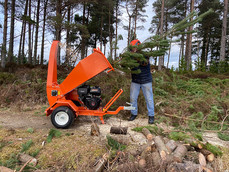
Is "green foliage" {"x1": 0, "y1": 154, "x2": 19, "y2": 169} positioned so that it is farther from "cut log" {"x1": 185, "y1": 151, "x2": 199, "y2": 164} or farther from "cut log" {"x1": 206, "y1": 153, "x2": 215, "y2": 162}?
"cut log" {"x1": 206, "y1": 153, "x2": 215, "y2": 162}

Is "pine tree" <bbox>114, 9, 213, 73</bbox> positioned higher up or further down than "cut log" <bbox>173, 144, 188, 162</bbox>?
higher up

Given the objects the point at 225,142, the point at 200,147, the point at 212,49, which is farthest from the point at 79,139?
the point at 212,49

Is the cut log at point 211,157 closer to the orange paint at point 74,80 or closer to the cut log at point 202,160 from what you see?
the cut log at point 202,160

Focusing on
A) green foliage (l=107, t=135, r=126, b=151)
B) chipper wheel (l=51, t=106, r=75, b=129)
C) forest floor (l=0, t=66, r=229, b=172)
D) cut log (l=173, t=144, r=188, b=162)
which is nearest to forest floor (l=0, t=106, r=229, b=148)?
forest floor (l=0, t=66, r=229, b=172)

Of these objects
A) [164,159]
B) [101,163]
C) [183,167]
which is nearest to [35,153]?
[101,163]

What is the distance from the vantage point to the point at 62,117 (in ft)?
11.9

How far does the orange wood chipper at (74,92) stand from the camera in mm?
3463

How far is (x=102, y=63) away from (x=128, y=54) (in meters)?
0.67

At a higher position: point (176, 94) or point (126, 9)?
point (126, 9)

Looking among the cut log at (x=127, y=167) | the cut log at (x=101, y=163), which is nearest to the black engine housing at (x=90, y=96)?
the cut log at (x=101, y=163)

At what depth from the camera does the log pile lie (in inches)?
80.1

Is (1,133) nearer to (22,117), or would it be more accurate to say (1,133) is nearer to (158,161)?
(22,117)

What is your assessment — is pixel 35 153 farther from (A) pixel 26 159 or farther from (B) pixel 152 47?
(B) pixel 152 47

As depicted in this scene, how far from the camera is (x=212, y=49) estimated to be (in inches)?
982
